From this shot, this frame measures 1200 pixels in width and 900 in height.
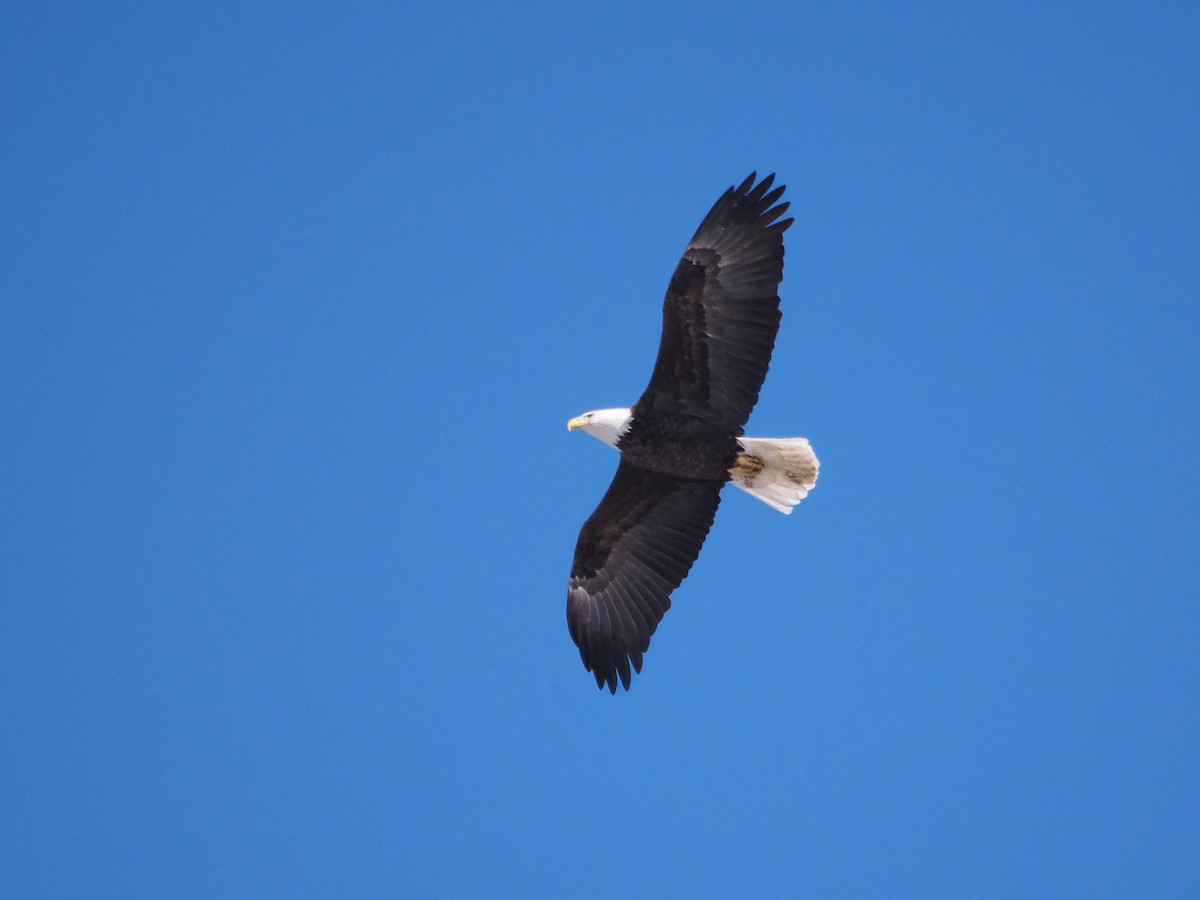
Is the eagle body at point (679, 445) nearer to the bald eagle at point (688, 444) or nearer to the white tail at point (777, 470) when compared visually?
the bald eagle at point (688, 444)

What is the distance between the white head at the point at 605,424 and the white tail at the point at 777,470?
2.84ft

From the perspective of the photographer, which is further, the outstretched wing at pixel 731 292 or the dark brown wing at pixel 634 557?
the dark brown wing at pixel 634 557

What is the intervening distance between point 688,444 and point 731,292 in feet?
3.81

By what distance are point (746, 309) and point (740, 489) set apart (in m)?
1.54

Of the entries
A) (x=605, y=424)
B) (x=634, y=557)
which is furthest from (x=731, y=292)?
(x=634, y=557)

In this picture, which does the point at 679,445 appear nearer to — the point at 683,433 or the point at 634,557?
the point at 683,433

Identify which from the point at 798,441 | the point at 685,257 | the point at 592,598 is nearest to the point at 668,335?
the point at 685,257

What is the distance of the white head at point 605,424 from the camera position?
1005cm

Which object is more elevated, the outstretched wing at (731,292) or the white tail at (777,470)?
the outstretched wing at (731,292)

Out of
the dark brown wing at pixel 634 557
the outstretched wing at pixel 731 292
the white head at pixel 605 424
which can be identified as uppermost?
the outstretched wing at pixel 731 292

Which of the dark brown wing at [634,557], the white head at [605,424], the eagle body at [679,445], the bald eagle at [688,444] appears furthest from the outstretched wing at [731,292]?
the dark brown wing at [634,557]

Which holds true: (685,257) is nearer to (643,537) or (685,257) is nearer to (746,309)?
(746,309)

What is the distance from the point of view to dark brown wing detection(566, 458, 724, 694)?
1074cm

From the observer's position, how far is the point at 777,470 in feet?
33.7
